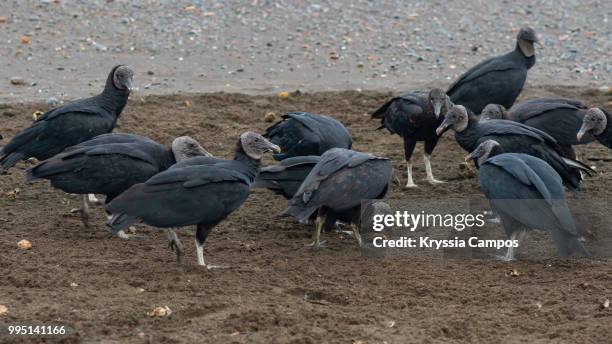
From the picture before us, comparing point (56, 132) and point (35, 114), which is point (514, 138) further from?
point (35, 114)

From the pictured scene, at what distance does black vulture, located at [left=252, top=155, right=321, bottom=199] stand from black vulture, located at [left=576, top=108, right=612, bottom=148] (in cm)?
210

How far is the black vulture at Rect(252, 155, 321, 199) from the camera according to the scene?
7.10m

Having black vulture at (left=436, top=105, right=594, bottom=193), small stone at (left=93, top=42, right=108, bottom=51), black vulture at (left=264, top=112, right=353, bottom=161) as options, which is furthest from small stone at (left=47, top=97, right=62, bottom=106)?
black vulture at (left=436, top=105, right=594, bottom=193)

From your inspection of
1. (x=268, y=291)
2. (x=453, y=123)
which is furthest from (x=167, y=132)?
(x=268, y=291)

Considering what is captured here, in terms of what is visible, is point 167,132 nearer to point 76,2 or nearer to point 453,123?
point 453,123

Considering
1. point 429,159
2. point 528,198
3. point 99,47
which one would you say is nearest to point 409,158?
point 429,159

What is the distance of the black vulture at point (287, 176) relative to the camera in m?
7.10

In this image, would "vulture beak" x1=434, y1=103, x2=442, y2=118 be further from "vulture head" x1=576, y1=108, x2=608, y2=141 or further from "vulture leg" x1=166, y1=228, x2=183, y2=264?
"vulture leg" x1=166, y1=228, x2=183, y2=264

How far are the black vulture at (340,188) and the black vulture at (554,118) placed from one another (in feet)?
5.32

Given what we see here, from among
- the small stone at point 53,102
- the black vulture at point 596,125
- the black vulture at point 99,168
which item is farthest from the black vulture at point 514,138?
the small stone at point 53,102

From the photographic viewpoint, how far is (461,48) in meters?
12.1

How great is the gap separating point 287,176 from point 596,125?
2.42 metres

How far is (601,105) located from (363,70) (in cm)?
246

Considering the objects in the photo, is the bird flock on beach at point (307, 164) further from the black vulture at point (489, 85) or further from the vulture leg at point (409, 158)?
the black vulture at point (489, 85)
